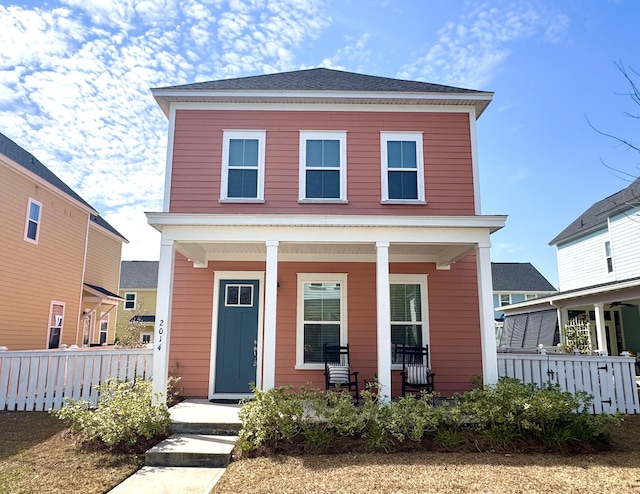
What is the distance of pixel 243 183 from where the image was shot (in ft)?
29.1

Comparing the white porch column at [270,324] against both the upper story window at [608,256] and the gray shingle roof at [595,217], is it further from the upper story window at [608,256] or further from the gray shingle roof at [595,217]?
the upper story window at [608,256]

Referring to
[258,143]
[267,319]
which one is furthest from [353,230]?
[258,143]

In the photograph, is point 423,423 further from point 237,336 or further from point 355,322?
point 237,336

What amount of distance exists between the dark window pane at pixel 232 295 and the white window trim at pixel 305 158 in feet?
7.50

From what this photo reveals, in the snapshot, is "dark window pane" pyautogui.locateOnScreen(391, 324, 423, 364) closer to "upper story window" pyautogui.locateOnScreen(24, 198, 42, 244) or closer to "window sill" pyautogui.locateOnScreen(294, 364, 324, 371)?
"window sill" pyautogui.locateOnScreen(294, 364, 324, 371)

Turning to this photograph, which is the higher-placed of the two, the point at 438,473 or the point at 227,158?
the point at 227,158

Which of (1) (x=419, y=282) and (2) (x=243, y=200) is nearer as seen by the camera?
(2) (x=243, y=200)

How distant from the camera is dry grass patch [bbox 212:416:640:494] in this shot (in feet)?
14.7

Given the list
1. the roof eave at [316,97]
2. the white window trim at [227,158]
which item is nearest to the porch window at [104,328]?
the white window trim at [227,158]

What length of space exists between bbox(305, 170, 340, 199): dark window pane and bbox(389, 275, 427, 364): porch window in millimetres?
2158

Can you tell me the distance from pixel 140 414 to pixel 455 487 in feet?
13.2

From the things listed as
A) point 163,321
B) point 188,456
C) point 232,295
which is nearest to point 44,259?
point 232,295

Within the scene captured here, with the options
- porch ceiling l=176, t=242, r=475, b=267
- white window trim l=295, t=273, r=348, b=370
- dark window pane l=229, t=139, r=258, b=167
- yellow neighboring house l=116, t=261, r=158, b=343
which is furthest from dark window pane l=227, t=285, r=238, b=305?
yellow neighboring house l=116, t=261, r=158, b=343

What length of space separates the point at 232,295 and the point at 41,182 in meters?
8.07
